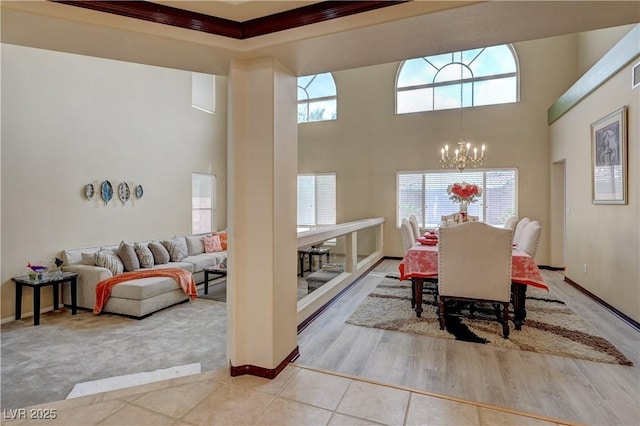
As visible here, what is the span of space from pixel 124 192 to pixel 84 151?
0.85 metres

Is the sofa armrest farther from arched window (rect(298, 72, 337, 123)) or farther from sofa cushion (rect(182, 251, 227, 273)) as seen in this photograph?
arched window (rect(298, 72, 337, 123))

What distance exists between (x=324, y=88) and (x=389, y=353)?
6718 millimetres

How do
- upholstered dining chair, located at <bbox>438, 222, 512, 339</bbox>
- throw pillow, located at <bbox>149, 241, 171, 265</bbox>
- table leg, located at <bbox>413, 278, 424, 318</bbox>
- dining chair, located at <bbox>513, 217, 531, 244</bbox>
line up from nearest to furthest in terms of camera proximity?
upholstered dining chair, located at <bbox>438, 222, 512, 339</bbox> → table leg, located at <bbox>413, 278, 424, 318</bbox> → dining chair, located at <bbox>513, 217, 531, 244</bbox> → throw pillow, located at <bbox>149, 241, 171, 265</bbox>

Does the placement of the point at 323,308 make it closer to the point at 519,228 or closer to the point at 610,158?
the point at 519,228

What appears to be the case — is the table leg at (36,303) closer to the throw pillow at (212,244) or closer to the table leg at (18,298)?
the table leg at (18,298)

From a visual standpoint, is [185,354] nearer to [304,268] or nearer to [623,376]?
[304,268]

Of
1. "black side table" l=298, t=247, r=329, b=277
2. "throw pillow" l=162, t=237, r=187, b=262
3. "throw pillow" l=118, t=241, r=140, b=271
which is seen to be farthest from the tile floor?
"throw pillow" l=162, t=237, r=187, b=262

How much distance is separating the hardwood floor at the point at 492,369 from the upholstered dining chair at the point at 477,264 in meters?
0.47

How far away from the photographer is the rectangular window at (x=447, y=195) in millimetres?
6434

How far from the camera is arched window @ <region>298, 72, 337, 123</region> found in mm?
7742

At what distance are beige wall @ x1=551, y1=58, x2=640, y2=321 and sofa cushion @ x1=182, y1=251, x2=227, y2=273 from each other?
5689 millimetres

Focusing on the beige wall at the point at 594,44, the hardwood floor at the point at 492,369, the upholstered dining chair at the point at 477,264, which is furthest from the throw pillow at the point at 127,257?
the beige wall at the point at 594,44

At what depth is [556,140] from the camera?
5.69 meters

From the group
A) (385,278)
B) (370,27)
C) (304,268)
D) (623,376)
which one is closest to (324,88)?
(385,278)
